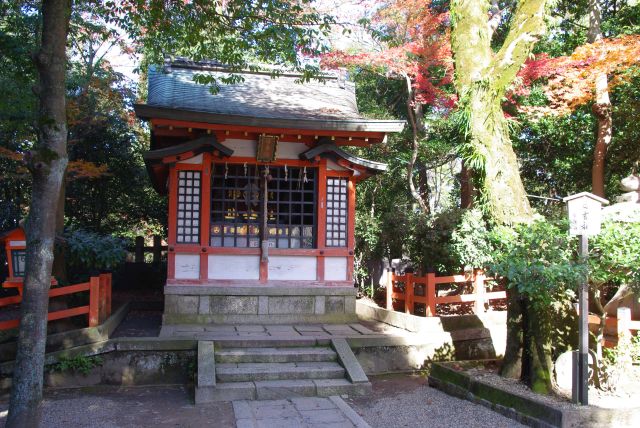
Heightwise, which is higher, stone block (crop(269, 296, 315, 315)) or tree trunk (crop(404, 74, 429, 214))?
tree trunk (crop(404, 74, 429, 214))

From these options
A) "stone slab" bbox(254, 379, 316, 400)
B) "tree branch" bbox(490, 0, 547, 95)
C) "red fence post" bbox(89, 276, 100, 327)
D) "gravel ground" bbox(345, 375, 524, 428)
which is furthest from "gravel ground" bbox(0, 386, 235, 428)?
"tree branch" bbox(490, 0, 547, 95)

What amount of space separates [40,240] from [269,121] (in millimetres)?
4936

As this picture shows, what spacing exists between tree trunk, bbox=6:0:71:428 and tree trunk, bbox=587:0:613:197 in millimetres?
11644

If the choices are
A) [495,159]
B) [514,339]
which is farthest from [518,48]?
[514,339]

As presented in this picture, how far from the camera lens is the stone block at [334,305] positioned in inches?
379

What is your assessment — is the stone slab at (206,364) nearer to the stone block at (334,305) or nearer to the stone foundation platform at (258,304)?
the stone foundation platform at (258,304)

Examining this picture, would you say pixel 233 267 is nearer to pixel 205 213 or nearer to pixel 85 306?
pixel 205 213

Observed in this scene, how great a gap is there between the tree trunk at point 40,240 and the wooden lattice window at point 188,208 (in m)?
4.58

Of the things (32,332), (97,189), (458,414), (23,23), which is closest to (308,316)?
(458,414)

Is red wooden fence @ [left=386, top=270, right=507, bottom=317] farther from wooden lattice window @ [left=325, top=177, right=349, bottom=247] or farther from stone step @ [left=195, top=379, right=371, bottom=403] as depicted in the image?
stone step @ [left=195, top=379, right=371, bottom=403]

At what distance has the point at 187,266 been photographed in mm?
9266

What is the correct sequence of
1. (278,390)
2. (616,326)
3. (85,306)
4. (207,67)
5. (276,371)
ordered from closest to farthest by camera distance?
(278,390), (616,326), (276,371), (85,306), (207,67)

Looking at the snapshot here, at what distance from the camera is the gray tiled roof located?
10.1 m

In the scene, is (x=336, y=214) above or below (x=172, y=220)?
above
